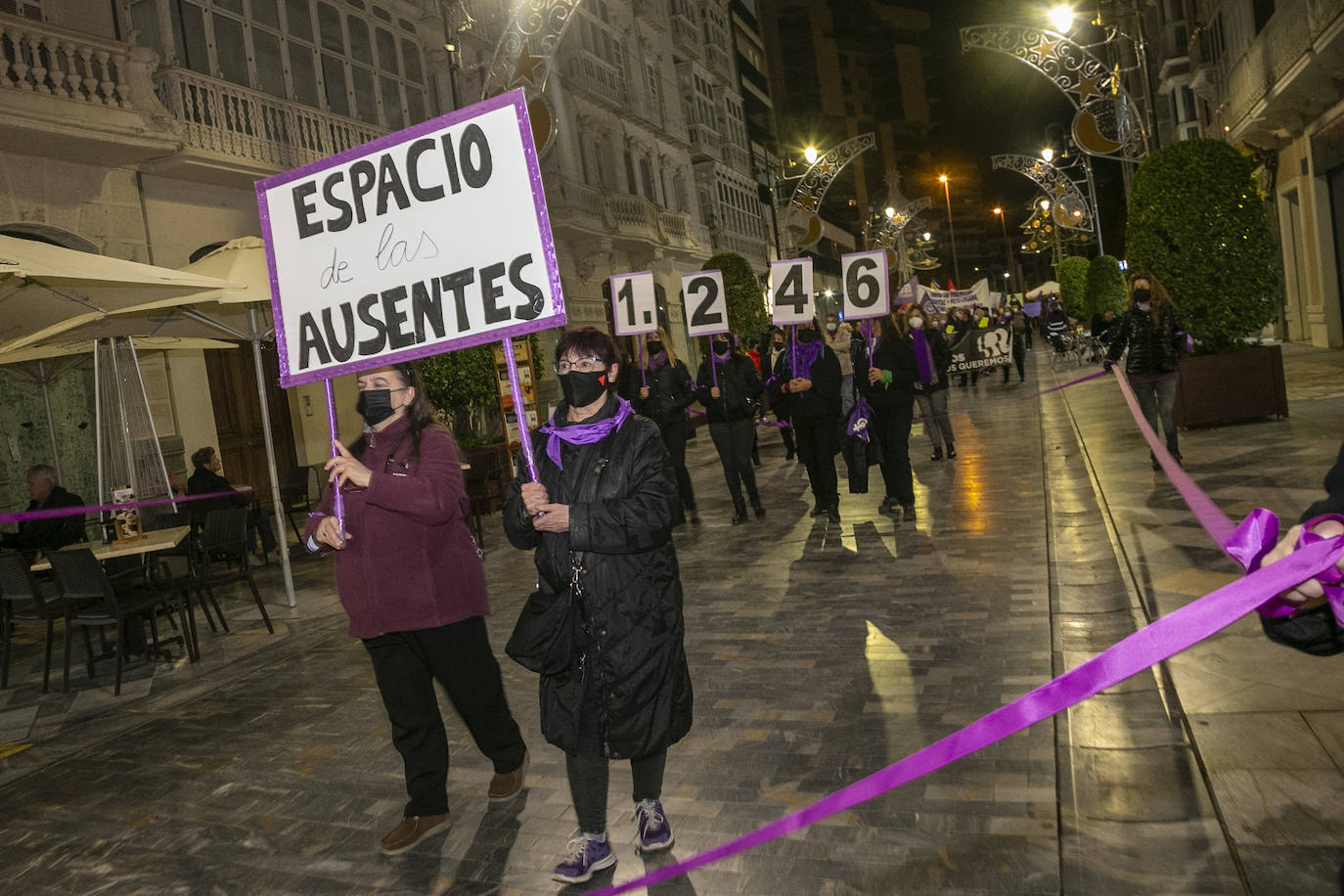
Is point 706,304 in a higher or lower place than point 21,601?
higher

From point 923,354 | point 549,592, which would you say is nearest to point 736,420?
point 923,354

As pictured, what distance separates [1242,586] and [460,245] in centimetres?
279

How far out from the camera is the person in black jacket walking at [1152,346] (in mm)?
10008

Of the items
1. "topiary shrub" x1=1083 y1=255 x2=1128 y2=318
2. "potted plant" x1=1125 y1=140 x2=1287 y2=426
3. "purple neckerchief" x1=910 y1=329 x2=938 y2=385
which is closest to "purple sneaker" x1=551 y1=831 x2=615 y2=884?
"purple neckerchief" x1=910 y1=329 x2=938 y2=385

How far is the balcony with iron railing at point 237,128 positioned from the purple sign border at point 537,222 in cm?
1158

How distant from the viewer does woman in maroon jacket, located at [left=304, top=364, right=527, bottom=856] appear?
3939 millimetres

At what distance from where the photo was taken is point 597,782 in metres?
3.60

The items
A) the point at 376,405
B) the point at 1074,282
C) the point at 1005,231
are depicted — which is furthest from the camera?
the point at 1005,231

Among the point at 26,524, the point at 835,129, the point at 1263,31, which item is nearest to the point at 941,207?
the point at 835,129

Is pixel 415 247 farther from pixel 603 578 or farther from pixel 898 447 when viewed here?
pixel 898 447

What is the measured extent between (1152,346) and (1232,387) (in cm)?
329

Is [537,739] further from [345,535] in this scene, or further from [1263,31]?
[1263,31]

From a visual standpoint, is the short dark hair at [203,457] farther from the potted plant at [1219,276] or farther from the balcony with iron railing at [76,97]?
the potted plant at [1219,276]

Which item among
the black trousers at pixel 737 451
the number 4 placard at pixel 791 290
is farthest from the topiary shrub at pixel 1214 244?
the black trousers at pixel 737 451
